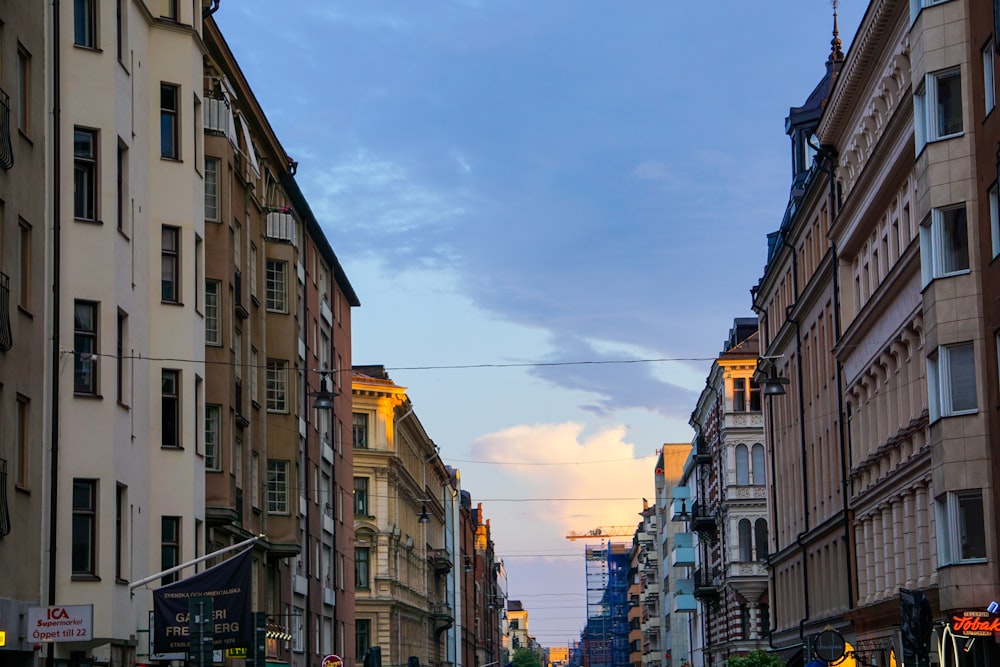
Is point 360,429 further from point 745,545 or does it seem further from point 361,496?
point 745,545

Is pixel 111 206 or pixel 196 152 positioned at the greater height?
pixel 196 152

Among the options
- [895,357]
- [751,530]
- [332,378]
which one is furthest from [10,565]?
[751,530]

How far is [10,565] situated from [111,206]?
8536 mm

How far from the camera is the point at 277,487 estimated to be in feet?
172

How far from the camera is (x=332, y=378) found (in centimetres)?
6719

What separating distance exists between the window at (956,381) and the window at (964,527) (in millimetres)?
1773

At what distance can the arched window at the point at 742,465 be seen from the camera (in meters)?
87.5

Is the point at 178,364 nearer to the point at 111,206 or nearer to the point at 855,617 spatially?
the point at 111,206

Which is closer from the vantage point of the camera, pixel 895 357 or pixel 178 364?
pixel 178 364

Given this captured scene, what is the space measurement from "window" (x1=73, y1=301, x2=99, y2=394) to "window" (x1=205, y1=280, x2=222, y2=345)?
364 inches

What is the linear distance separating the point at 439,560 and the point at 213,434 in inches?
2750

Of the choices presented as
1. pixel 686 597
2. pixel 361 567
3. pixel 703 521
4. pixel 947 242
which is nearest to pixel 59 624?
pixel 947 242

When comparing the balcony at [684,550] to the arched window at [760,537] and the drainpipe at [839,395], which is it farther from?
the drainpipe at [839,395]

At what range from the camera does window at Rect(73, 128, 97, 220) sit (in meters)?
32.1
